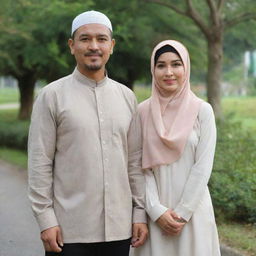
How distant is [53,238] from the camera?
2984 millimetres

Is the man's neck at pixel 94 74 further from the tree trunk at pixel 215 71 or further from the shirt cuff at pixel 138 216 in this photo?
the tree trunk at pixel 215 71

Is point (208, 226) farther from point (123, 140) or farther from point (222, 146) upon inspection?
point (222, 146)

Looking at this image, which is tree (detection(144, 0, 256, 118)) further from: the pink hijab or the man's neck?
the man's neck

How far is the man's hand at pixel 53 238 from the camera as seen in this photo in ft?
9.78

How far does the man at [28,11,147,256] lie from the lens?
297 centimetres

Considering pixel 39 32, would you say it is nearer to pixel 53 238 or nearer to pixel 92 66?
pixel 92 66

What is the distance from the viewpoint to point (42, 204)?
2.99m

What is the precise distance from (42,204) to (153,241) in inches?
28.7

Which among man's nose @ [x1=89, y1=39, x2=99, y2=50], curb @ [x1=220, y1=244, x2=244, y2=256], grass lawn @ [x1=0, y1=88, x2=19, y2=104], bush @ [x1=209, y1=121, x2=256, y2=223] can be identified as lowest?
grass lawn @ [x1=0, y1=88, x2=19, y2=104]

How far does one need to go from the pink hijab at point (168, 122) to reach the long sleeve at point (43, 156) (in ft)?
1.94

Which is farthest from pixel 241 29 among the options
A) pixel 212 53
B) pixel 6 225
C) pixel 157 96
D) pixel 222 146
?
pixel 157 96

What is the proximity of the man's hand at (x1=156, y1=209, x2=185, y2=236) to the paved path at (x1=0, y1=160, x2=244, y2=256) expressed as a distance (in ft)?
6.94

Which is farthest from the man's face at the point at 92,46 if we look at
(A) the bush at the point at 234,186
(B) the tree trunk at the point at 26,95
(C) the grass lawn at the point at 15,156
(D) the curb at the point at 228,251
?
(B) the tree trunk at the point at 26,95

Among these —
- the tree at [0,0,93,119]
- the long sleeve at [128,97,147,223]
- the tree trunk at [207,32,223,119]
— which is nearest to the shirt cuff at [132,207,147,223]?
the long sleeve at [128,97,147,223]
